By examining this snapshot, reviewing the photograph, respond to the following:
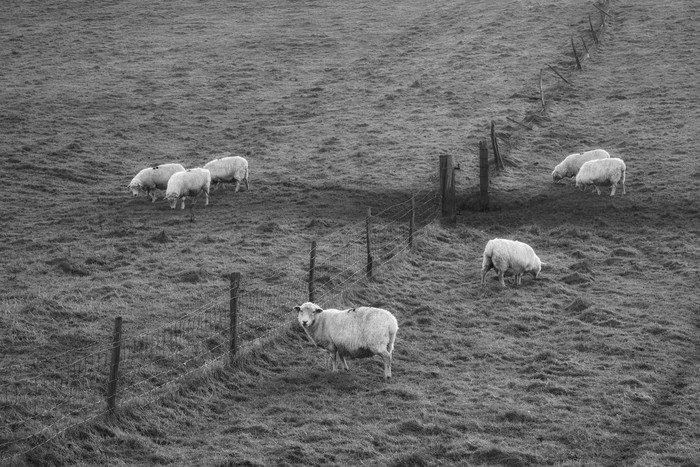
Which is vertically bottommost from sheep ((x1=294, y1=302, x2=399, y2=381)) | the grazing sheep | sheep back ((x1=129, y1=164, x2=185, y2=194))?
sheep ((x1=294, y1=302, x2=399, y2=381))

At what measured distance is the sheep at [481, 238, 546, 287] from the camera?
19891 mm

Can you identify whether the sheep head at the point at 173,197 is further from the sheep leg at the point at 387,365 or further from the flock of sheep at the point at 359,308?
the sheep leg at the point at 387,365

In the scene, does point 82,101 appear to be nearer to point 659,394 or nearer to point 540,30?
point 540,30

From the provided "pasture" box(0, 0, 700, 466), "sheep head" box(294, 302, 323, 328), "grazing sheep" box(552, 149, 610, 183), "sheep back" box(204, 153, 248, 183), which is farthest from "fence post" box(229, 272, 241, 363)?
"grazing sheep" box(552, 149, 610, 183)

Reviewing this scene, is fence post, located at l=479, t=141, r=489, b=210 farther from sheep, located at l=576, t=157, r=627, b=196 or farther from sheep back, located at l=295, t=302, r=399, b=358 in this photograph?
sheep back, located at l=295, t=302, r=399, b=358

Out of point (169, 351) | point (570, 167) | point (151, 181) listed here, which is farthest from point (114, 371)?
point (570, 167)

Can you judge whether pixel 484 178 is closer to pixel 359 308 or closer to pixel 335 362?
pixel 359 308

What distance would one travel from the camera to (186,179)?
87.1 feet

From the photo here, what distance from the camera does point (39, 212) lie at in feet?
84.7

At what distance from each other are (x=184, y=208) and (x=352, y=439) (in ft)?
52.0

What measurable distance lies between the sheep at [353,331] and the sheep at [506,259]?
5.88 meters

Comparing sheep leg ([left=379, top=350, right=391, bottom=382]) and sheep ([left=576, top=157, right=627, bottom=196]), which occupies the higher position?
sheep ([left=576, top=157, right=627, bottom=196])

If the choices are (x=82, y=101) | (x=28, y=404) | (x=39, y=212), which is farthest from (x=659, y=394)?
(x=82, y=101)

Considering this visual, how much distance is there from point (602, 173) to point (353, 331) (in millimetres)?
14790
